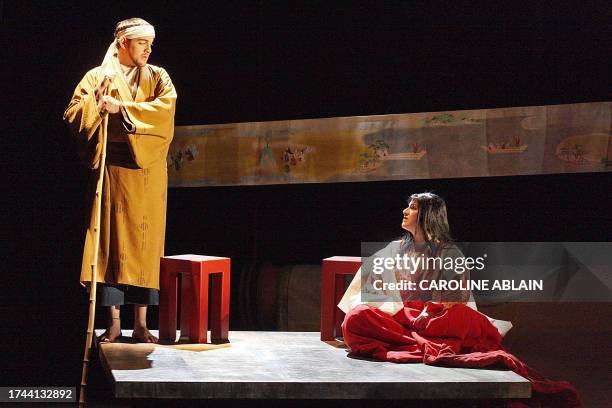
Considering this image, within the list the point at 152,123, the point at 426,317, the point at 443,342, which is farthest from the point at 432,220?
the point at 152,123

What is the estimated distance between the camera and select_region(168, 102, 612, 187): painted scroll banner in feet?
19.5

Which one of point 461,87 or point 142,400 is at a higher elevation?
point 461,87

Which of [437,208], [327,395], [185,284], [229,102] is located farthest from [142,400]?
[229,102]

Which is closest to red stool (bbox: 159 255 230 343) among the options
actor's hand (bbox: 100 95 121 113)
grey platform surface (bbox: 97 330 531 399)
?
Answer: grey platform surface (bbox: 97 330 531 399)

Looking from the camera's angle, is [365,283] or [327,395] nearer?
[327,395]

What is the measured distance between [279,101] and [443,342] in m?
2.50

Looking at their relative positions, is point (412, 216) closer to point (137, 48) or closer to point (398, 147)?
point (398, 147)

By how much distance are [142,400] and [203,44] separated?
313cm

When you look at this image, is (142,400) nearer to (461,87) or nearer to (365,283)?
(365,283)

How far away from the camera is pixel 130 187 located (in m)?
4.77

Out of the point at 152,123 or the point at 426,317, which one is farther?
the point at 152,123

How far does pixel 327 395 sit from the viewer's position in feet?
12.4

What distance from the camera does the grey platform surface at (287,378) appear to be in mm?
3701

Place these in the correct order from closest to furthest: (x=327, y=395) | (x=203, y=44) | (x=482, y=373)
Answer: (x=327, y=395) < (x=482, y=373) < (x=203, y=44)
